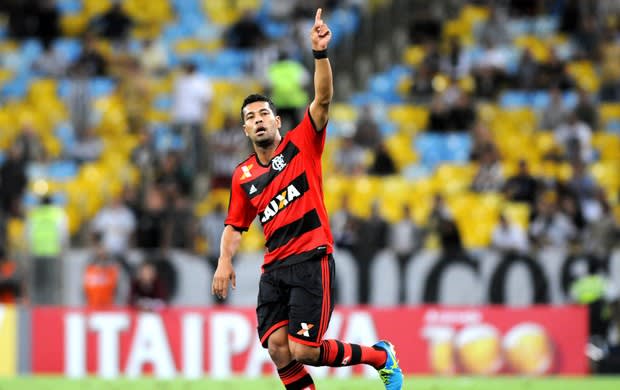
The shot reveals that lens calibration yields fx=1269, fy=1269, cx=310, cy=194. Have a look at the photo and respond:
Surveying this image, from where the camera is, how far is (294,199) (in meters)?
8.81

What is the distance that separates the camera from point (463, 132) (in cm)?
2023

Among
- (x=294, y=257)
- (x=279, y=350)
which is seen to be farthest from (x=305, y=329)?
(x=294, y=257)

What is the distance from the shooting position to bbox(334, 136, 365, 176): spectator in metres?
19.3

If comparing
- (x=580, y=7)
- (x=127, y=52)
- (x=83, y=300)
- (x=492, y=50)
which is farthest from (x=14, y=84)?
(x=580, y=7)

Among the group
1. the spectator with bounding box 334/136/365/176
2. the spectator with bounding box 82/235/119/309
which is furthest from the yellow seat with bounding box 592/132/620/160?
the spectator with bounding box 82/235/119/309

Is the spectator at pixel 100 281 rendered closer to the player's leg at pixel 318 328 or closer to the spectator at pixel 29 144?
the spectator at pixel 29 144

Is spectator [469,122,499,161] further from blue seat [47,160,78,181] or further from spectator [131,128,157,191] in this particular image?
blue seat [47,160,78,181]

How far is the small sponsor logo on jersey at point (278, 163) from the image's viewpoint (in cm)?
886

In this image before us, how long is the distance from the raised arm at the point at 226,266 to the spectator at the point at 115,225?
Answer: 28.8 ft

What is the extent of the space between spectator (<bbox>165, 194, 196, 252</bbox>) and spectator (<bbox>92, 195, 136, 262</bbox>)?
571mm

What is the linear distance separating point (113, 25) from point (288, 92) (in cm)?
664

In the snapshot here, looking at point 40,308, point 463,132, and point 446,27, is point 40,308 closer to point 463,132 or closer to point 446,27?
point 463,132

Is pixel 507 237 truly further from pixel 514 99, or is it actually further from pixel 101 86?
pixel 101 86

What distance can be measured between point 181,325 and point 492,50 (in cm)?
826
